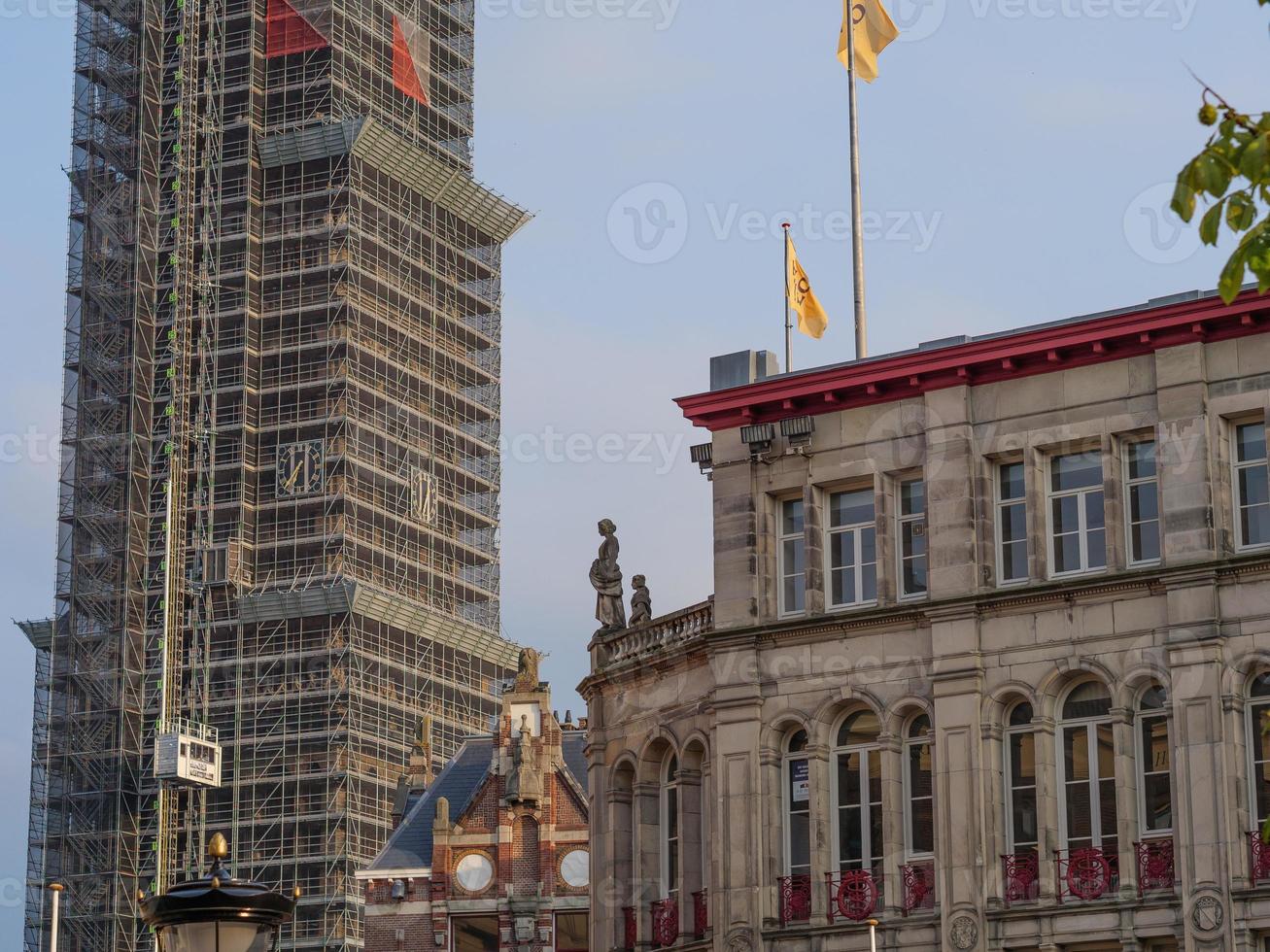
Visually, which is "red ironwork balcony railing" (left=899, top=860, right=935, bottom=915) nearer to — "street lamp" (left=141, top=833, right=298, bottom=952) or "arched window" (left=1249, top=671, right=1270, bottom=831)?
"arched window" (left=1249, top=671, right=1270, bottom=831)

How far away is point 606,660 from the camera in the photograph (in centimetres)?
4691

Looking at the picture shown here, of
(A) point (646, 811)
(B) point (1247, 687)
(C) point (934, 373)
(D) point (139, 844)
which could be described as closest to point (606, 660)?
(A) point (646, 811)

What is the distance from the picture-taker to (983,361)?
135ft

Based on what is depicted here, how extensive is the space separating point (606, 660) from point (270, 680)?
66608 mm

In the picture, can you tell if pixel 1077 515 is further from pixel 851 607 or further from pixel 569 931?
pixel 569 931

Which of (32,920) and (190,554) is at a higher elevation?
(190,554)

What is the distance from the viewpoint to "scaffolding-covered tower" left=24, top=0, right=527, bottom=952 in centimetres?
10888

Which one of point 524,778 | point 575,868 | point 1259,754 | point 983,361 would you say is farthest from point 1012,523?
point 575,868

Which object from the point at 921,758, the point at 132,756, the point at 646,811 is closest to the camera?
the point at 921,758

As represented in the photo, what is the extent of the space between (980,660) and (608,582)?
945 cm

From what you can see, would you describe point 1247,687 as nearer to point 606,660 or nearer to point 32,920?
point 606,660

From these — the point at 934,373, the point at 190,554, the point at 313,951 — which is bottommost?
the point at 313,951

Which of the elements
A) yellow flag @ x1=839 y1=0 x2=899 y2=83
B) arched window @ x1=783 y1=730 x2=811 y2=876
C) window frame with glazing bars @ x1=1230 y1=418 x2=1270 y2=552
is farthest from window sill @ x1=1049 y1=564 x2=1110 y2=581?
yellow flag @ x1=839 y1=0 x2=899 y2=83

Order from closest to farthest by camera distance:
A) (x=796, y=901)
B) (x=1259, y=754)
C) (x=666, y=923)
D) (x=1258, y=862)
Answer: (x=1258, y=862) → (x=1259, y=754) → (x=796, y=901) → (x=666, y=923)
